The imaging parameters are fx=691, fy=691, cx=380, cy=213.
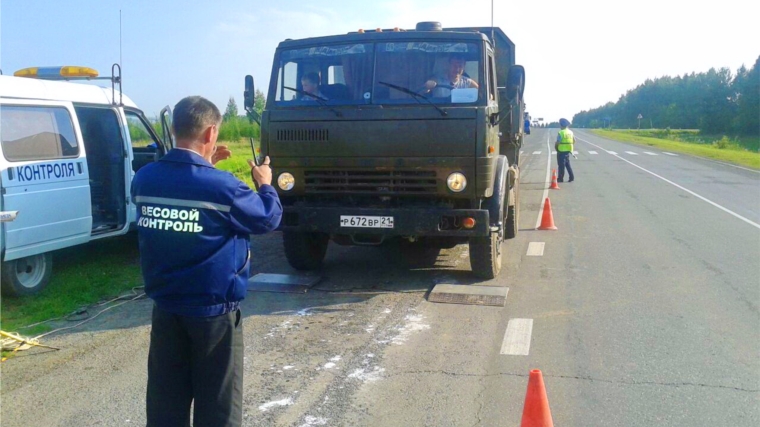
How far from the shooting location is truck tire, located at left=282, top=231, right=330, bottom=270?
8.02 metres

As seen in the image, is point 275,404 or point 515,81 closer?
point 275,404

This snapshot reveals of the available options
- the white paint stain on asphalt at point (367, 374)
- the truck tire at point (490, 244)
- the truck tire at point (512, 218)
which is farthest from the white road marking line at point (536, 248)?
the white paint stain on asphalt at point (367, 374)

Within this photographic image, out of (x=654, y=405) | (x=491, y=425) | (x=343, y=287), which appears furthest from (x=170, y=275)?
(x=343, y=287)

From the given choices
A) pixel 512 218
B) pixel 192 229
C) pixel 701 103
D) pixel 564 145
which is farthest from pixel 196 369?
pixel 701 103

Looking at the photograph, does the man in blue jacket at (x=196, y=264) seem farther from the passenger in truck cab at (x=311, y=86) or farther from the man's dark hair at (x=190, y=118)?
the passenger in truck cab at (x=311, y=86)

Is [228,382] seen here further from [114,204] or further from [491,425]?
[114,204]

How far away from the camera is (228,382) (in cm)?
299

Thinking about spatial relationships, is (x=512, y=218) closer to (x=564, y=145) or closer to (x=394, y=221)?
(x=394, y=221)

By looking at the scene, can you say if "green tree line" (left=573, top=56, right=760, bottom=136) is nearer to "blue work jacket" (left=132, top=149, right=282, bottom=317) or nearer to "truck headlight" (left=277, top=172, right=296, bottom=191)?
"truck headlight" (left=277, top=172, right=296, bottom=191)

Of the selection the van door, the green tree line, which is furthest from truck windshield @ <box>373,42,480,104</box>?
the green tree line

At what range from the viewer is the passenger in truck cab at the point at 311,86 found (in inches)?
293

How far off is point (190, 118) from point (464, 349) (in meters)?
3.33

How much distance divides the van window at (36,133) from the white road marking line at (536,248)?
597 centimetres

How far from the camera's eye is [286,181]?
24.2 ft
